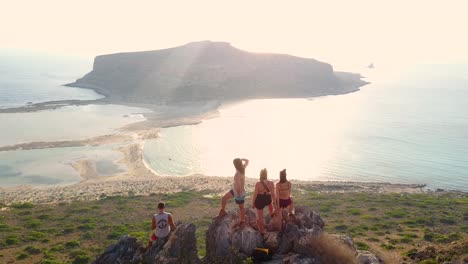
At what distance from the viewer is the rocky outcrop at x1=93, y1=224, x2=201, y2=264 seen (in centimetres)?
1361

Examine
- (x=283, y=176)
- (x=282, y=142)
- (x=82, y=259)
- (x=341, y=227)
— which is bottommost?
(x=82, y=259)

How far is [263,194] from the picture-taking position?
13.4m

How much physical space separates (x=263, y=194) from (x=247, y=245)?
6.24 feet

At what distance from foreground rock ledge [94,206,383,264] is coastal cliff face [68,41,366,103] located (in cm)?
11168

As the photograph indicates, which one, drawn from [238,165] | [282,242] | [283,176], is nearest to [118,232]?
[282,242]

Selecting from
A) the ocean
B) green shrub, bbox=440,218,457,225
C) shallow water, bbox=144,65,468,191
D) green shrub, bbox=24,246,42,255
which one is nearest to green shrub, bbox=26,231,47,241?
green shrub, bbox=24,246,42,255

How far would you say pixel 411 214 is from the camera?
104ft

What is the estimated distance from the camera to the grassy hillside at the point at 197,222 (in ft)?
74.0

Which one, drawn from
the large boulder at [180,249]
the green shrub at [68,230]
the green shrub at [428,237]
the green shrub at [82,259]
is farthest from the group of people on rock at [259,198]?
the green shrub at [68,230]

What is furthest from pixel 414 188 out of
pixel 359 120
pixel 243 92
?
pixel 243 92

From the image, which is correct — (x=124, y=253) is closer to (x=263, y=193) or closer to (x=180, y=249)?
(x=180, y=249)

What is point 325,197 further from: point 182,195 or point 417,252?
point 417,252

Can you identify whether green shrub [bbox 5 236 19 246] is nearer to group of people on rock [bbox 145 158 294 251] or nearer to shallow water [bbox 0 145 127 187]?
group of people on rock [bbox 145 158 294 251]

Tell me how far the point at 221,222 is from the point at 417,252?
1123 cm
